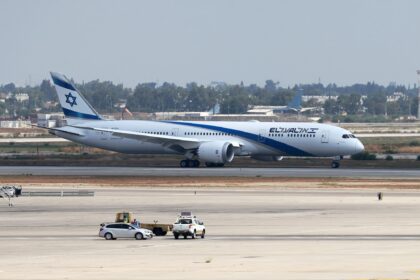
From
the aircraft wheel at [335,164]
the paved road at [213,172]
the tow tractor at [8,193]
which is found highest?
the aircraft wheel at [335,164]

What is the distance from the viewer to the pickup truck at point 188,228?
213ft

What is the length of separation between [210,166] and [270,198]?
32.6 m

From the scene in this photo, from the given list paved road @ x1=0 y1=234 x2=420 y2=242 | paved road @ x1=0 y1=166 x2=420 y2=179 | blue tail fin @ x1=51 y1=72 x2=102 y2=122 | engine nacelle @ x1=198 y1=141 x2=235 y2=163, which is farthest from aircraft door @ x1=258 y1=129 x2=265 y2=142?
paved road @ x1=0 y1=234 x2=420 y2=242

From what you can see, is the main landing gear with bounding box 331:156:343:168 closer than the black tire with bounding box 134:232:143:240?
No

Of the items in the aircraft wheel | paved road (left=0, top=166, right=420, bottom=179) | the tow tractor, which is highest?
the aircraft wheel

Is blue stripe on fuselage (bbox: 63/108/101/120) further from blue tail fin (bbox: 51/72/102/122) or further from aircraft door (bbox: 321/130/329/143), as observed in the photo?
aircraft door (bbox: 321/130/329/143)

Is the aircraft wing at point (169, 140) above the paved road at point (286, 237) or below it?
above

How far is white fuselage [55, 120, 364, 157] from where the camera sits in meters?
117

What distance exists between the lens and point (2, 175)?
4264 inches

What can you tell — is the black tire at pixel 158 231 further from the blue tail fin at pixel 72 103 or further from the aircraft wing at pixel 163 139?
the blue tail fin at pixel 72 103

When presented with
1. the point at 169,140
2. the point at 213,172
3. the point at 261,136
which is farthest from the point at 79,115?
the point at 213,172

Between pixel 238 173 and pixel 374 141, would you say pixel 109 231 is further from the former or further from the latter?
pixel 374 141

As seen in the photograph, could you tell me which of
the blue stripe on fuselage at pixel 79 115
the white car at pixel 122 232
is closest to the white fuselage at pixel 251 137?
the blue stripe on fuselage at pixel 79 115

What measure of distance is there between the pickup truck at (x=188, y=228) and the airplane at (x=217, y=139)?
168 ft
